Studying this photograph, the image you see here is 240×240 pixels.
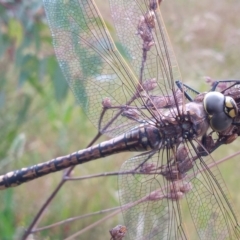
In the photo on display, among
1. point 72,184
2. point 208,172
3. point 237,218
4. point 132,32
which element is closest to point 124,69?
point 132,32

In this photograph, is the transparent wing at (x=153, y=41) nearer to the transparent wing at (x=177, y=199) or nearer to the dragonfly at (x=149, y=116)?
the dragonfly at (x=149, y=116)

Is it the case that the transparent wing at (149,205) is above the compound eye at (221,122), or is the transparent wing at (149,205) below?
below

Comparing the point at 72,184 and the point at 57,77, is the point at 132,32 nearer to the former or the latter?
the point at 57,77

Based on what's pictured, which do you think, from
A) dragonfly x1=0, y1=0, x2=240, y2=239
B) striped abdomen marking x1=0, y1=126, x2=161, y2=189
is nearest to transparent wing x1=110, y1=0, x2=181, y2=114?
dragonfly x1=0, y1=0, x2=240, y2=239

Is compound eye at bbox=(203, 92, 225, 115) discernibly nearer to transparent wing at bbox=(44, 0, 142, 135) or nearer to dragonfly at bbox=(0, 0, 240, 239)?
dragonfly at bbox=(0, 0, 240, 239)

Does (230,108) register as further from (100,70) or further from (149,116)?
(100,70)

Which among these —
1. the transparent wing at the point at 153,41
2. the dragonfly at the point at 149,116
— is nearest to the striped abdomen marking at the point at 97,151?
the dragonfly at the point at 149,116

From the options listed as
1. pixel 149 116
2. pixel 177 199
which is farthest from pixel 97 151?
pixel 177 199
